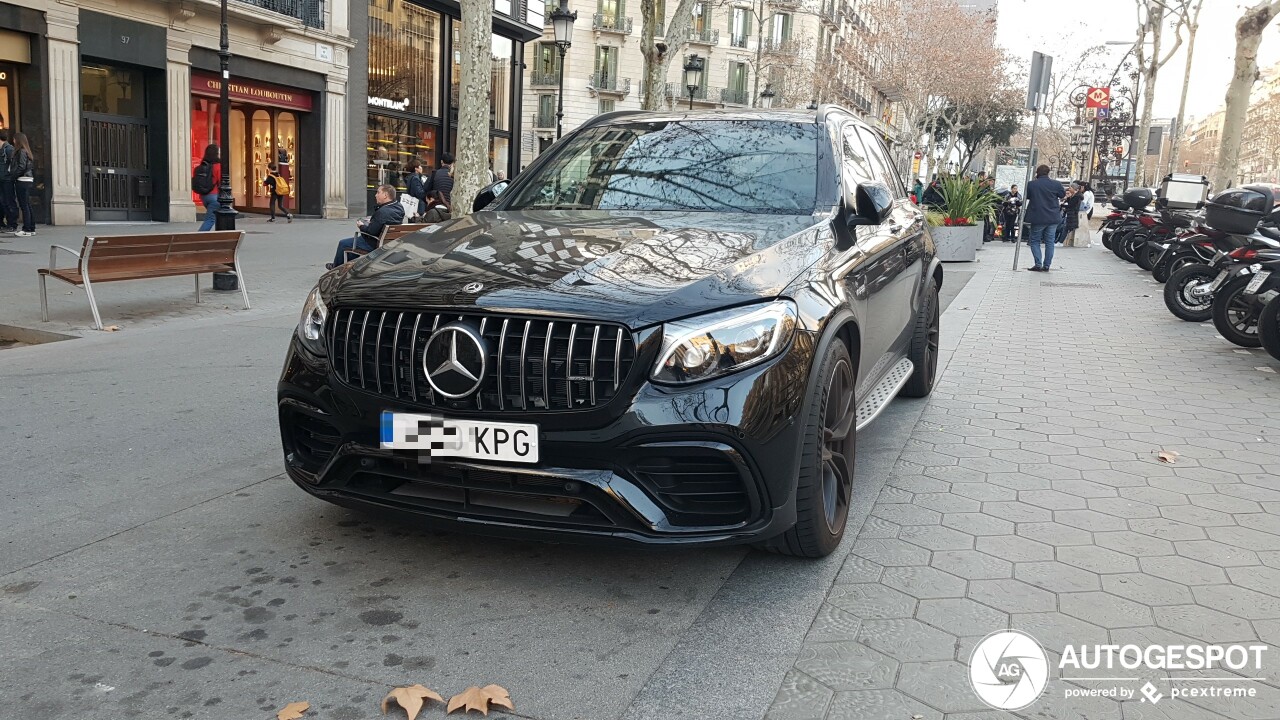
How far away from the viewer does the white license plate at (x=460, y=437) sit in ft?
9.68

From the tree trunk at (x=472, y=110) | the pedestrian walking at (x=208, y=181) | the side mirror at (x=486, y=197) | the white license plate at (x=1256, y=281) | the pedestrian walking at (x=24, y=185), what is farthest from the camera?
the pedestrian walking at (x=208, y=181)

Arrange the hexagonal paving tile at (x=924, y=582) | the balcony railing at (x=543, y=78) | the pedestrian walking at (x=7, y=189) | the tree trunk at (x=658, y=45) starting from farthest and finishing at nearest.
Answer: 1. the balcony railing at (x=543, y=78)
2. the tree trunk at (x=658, y=45)
3. the pedestrian walking at (x=7, y=189)
4. the hexagonal paving tile at (x=924, y=582)

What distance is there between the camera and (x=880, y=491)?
14.7 feet

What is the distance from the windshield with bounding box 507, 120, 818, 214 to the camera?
14.0 feet

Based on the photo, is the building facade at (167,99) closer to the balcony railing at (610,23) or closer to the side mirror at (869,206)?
the side mirror at (869,206)

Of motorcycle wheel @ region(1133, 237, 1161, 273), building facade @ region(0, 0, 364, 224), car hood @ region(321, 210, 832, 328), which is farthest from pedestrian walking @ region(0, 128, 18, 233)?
motorcycle wheel @ region(1133, 237, 1161, 273)

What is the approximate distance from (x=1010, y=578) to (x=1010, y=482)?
1.28 metres

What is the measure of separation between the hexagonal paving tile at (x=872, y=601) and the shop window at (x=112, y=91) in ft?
68.6

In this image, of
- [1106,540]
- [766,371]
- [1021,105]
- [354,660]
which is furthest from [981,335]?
[1021,105]

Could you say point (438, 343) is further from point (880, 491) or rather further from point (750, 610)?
point (880, 491)

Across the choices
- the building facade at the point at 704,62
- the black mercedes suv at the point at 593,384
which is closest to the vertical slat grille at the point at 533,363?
the black mercedes suv at the point at 593,384

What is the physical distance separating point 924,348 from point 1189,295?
21.5ft

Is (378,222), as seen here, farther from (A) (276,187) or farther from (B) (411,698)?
(A) (276,187)

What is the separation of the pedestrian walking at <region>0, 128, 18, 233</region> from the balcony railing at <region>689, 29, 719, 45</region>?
173 feet
